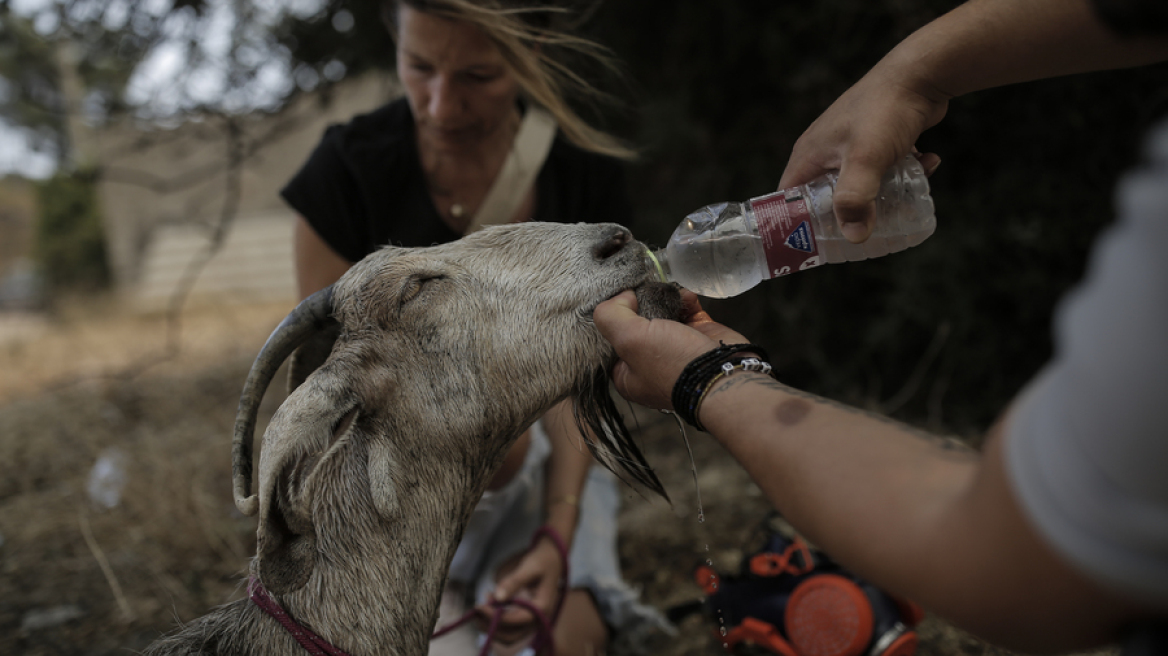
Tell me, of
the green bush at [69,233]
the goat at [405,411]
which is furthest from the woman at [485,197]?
the green bush at [69,233]

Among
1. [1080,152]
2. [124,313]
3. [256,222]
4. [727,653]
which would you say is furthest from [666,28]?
[256,222]

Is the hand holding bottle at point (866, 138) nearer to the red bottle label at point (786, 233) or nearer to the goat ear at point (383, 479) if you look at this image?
the red bottle label at point (786, 233)

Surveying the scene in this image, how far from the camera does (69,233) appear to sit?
19.5 metres

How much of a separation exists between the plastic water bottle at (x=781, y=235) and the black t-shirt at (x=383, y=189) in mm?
1181

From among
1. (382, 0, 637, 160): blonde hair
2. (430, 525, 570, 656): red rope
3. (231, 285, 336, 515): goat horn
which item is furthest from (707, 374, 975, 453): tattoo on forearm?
(382, 0, 637, 160): blonde hair

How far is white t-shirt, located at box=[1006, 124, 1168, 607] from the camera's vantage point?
78cm

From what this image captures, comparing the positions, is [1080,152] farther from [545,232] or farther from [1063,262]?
[545,232]

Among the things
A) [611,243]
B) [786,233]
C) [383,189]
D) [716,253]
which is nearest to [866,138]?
[786,233]

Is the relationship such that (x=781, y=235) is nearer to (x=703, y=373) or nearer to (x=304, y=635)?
(x=703, y=373)

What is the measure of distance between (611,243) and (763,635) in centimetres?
156

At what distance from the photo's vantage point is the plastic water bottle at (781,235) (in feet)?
6.04

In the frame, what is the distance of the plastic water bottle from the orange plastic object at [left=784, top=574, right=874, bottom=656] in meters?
1.11

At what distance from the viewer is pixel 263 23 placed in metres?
5.46

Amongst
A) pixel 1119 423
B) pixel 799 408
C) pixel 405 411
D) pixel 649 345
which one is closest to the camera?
pixel 1119 423
